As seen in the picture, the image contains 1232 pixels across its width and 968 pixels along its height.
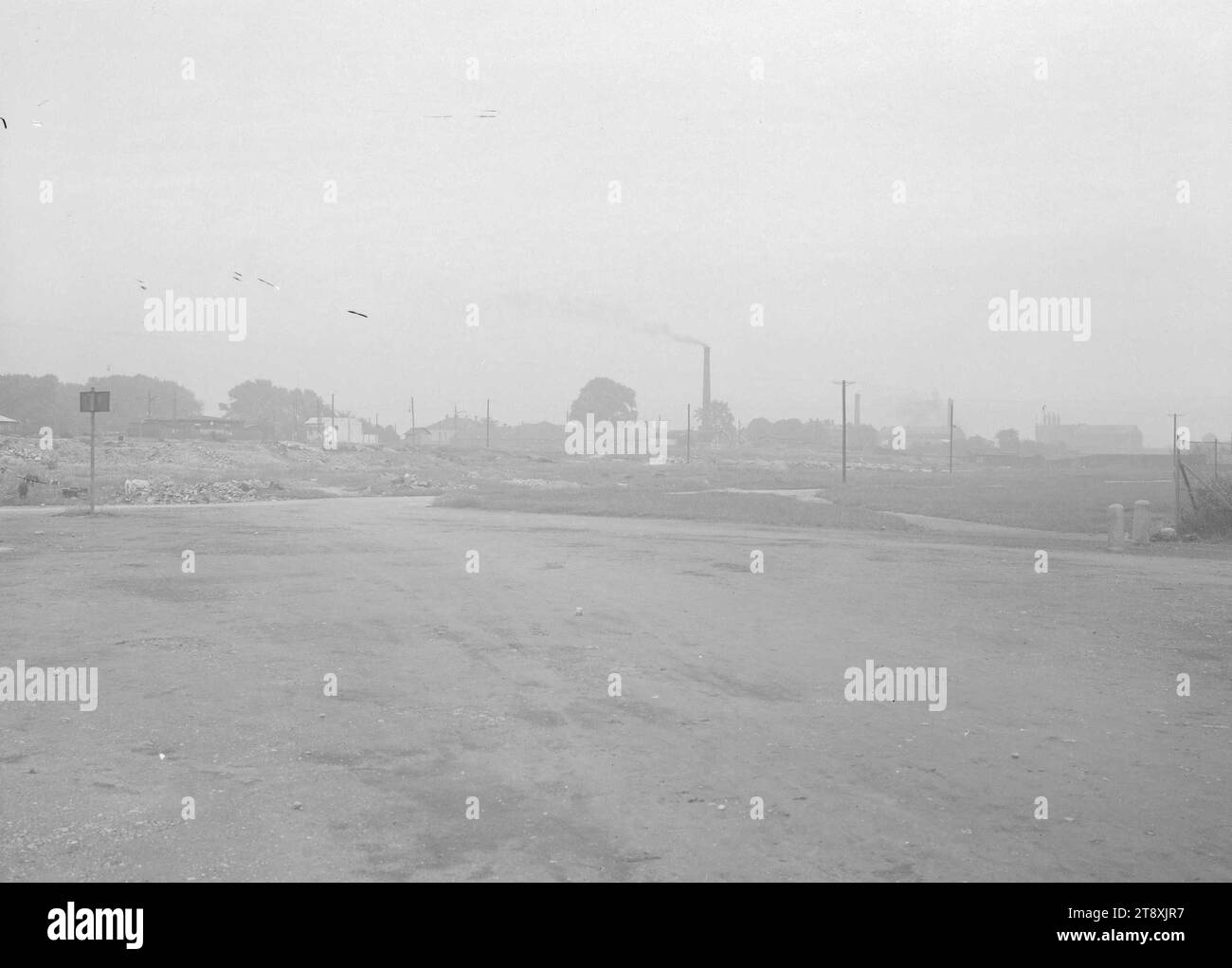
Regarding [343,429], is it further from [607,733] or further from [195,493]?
[607,733]

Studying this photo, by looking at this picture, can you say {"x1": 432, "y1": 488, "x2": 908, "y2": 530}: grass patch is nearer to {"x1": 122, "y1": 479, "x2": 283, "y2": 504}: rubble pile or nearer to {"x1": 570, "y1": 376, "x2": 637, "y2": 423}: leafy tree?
{"x1": 122, "y1": 479, "x2": 283, "y2": 504}: rubble pile

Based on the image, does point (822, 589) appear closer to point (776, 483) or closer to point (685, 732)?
point (685, 732)

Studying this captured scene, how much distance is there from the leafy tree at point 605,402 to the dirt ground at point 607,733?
537 feet

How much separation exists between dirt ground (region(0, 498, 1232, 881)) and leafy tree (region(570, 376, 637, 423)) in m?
164

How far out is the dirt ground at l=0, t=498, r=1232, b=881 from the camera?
514 centimetres

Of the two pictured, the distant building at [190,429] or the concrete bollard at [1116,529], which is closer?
the concrete bollard at [1116,529]

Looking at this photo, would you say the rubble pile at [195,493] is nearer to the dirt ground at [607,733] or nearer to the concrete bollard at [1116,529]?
the dirt ground at [607,733]

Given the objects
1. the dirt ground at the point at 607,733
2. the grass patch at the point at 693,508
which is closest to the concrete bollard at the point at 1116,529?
the grass patch at the point at 693,508

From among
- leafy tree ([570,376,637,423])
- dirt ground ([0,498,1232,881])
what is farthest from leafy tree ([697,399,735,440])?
dirt ground ([0,498,1232,881])

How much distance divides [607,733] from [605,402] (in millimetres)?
174142

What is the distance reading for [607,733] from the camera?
7.46 m

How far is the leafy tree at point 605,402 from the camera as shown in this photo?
590 feet

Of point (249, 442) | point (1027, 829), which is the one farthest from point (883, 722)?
point (249, 442)

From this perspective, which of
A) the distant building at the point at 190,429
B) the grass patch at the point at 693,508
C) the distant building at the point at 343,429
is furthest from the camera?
the distant building at the point at 343,429
